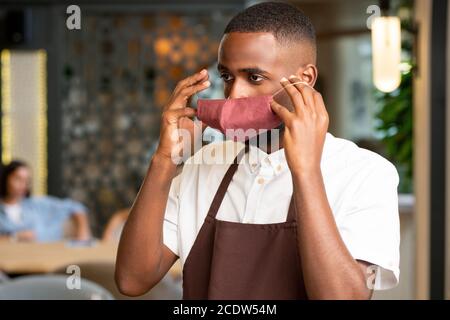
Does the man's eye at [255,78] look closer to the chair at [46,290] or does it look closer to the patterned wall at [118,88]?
the chair at [46,290]

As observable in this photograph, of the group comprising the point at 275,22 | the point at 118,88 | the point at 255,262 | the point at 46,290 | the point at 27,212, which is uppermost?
the point at 118,88

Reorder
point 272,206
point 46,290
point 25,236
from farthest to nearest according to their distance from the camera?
point 25,236 < point 46,290 < point 272,206

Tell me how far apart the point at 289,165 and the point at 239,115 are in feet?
0.54

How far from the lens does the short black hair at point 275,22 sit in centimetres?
121

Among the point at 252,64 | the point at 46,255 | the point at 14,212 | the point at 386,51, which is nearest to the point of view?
the point at 252,64

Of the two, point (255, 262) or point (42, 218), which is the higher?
point (255, 262)

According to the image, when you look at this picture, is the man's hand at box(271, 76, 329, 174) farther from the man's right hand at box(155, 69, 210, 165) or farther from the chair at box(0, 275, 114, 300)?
the chair at box(0, 275, 114, 300)

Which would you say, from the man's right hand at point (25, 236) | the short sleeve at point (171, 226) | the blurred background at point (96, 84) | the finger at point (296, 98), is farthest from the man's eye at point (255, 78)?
the blurred background at point (96, 84)

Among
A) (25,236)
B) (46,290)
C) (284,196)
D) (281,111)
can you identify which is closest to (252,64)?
(281,111)

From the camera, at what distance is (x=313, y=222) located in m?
1.05

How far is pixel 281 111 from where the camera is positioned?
42.4 inches

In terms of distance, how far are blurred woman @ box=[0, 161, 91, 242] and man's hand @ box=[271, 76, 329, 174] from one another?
13.9 feet

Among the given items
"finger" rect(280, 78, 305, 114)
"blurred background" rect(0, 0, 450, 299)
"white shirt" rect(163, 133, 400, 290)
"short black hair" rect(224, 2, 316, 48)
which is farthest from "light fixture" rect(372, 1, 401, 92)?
"finger" rect(280, 78, 305, 114)

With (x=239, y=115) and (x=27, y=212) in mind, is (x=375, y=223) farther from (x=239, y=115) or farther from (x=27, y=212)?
(x=27, y=212)
